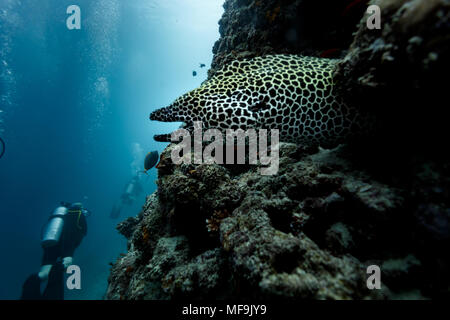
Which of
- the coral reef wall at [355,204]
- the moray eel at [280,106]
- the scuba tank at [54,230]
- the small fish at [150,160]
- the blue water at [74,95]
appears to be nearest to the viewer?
the coral reef wall at [355,204]

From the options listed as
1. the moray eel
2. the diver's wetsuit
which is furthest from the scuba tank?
the moray eel

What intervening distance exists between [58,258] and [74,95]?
214ft

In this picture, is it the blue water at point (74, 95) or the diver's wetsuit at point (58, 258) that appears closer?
the diver's wetsuit at point (58, 258)

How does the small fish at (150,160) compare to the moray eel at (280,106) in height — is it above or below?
below

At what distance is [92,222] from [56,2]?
53.4m

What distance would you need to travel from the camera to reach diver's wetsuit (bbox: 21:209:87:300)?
11.1m

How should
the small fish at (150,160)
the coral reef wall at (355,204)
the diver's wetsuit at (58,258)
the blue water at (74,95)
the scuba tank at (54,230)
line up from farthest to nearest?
the blue water at (74,95), the scuba tank at (54,230), the diver's wetsuit at (58,258), the small fish at (150,160), the coral reef wall at (355,204)

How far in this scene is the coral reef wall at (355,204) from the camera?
1.72 m

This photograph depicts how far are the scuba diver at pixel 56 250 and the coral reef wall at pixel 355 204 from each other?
12.7 metres

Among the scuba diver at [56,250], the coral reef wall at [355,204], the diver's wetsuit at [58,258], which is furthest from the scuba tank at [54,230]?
the coral reef wall at [355,204]

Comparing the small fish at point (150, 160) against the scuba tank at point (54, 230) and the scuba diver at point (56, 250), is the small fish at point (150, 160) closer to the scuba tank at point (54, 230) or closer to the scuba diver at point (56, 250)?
the scuba diver at point (56, 250)

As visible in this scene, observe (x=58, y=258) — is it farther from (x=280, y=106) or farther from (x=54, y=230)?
(x=280, y=106)

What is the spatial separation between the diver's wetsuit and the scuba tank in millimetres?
323
